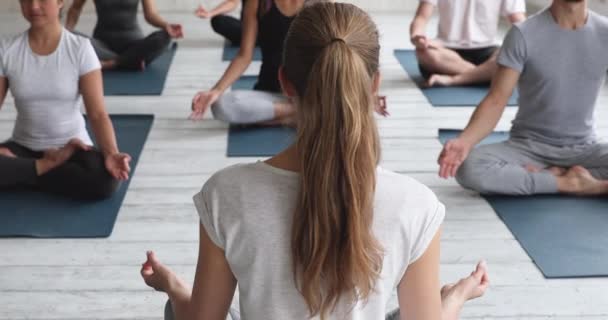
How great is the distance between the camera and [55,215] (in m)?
2.78

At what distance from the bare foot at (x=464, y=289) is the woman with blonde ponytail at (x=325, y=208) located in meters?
0.26

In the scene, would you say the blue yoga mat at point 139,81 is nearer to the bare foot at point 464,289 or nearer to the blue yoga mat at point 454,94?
the blue yoga mat at point 454,94

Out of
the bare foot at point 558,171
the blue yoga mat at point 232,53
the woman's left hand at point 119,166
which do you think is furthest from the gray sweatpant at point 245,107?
the blue yoga mat at point 232,53

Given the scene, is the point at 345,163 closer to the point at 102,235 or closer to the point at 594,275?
the point at 594,275

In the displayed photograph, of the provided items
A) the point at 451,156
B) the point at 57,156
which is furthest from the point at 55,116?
the point at 451,156

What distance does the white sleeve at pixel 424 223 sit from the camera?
122 cm

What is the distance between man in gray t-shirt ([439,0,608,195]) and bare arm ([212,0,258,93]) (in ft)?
3.50

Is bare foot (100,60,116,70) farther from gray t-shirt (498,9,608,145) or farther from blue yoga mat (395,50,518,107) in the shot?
gray t-shirt (498,9,608,145)

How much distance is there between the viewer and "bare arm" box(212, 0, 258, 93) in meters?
3.53

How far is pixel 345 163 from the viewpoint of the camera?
3.89ft

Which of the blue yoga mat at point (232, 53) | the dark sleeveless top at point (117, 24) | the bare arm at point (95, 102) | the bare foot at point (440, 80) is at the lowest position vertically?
the blue yoga mat at point (232, 53)

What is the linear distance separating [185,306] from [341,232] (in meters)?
0.40

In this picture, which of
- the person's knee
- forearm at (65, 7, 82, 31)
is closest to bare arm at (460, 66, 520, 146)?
the person's knee

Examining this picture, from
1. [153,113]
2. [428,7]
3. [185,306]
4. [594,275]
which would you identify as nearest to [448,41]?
[428,7]
